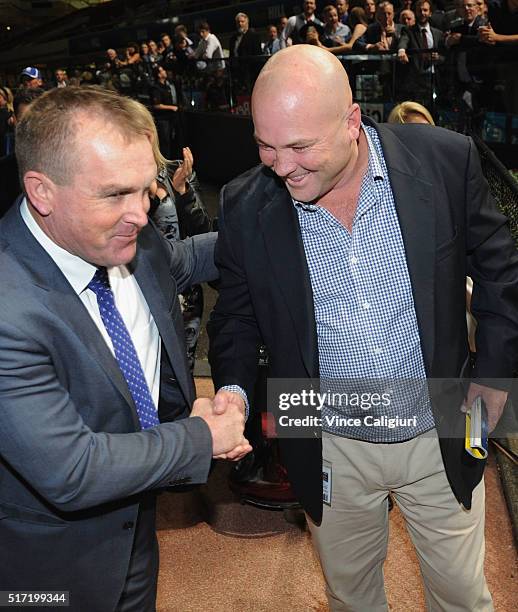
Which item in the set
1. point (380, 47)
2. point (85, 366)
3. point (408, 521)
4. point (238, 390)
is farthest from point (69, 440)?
point (380, 47)

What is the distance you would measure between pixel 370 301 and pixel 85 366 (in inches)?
31.5

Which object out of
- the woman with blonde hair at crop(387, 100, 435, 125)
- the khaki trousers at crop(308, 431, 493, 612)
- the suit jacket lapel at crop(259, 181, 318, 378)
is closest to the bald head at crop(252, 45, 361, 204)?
the suit jacket lapel at crop(259, 181, 318, 378)

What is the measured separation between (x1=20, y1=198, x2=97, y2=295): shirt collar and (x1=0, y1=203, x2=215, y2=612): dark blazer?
0.02 meters

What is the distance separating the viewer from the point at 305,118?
69.3 inches

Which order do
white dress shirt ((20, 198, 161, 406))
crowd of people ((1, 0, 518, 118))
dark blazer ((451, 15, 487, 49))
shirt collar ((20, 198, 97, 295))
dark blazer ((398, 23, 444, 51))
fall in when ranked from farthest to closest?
dark blazer ((398, 23, 444, 51))
dark blazer ((451, 15, 487, 49))
crowd of people ((1, 0, 518, 118))
white dress shirt ((20, 198, 161, 406))
shirt collar ((20, 198, 97, 295))

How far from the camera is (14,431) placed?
1.48 m

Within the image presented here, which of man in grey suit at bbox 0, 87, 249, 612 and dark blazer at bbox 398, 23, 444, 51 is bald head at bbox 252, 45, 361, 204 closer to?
man in grey suit at bbox 0, 87, 249, 612

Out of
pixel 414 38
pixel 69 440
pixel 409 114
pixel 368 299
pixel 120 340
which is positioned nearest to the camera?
pixel 69 440

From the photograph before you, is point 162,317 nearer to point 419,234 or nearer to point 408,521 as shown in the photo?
point 419,234

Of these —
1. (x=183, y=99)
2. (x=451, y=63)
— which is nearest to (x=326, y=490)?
(x=451, y=63)

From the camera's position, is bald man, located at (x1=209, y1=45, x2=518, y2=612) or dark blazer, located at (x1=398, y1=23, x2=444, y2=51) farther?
dark blazer, located at (x1=398, y1=23, x2=444, y2=51)

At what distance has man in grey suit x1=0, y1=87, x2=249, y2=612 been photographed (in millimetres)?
1492

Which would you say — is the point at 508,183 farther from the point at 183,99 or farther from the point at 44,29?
the point at 44,29

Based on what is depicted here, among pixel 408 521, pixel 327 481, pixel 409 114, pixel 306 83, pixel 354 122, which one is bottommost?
pixel 408 521
